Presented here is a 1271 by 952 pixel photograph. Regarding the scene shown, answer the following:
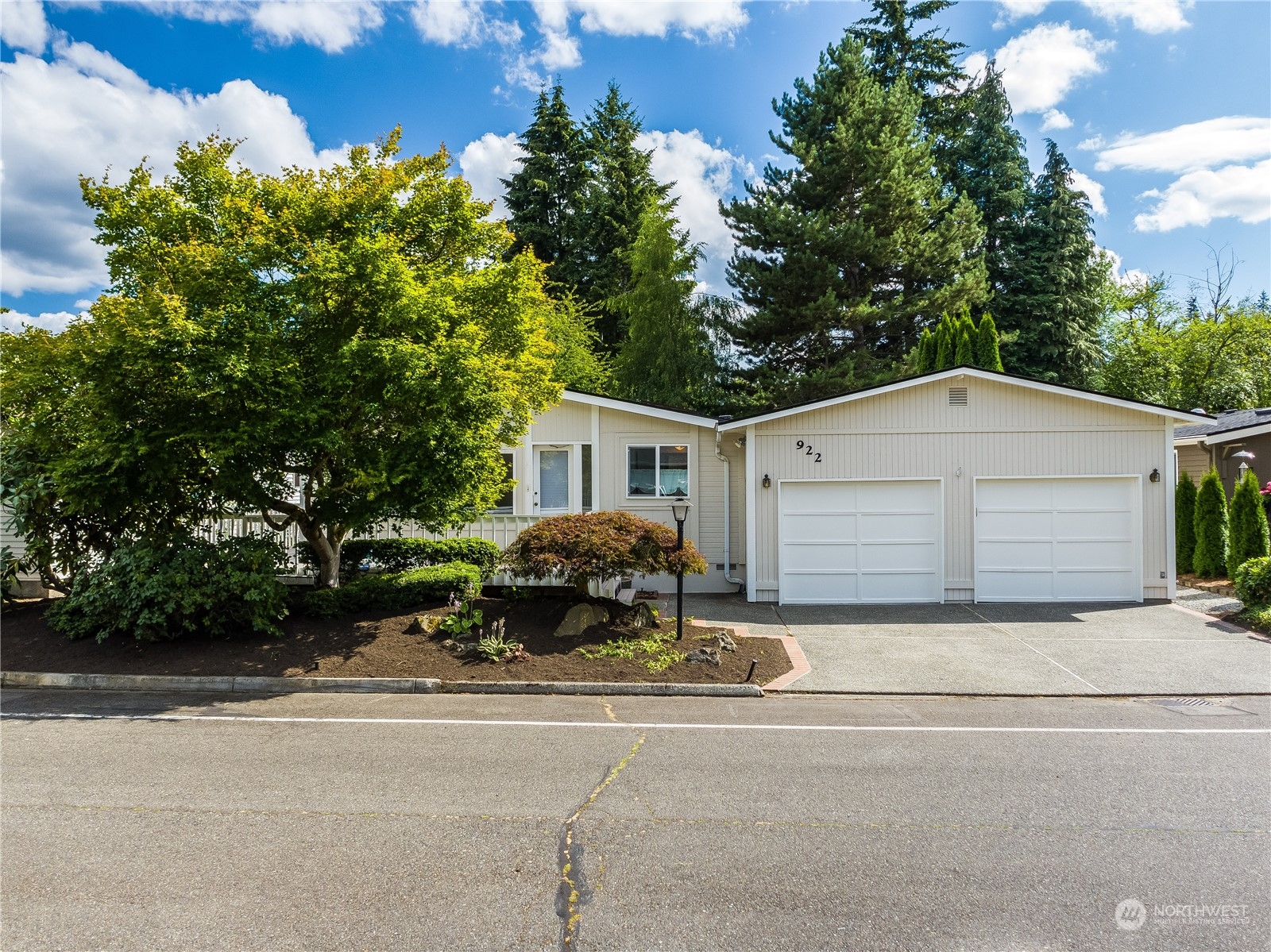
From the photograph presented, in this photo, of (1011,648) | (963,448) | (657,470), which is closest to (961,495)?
(963,448)

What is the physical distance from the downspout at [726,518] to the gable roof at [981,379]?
52.1 inches

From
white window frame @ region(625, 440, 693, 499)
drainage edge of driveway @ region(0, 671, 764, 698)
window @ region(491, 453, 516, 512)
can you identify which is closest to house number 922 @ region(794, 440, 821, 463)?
white window frame @ region(625, 440, 693, 499)

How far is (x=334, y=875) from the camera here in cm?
372

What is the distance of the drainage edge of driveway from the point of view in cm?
779

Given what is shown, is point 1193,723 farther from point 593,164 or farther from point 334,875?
point 593,164

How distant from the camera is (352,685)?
8.02 m

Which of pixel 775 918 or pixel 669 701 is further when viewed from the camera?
pixel 669 701

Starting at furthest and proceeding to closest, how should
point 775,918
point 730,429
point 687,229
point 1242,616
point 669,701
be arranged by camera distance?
point 687,229 → point 730,429 → point 1242,616 → point 669,701 → point 775,918

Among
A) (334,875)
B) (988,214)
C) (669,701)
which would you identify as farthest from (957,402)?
(988,214)

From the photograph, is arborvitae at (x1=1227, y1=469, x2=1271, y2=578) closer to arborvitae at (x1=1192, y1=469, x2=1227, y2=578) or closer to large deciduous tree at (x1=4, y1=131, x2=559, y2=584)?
arborvitae at (x1=1192, y1=469, x2=1227, y2=578)

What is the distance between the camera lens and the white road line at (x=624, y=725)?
6.29 m

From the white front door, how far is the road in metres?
7.58

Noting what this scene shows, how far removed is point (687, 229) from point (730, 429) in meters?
17.5

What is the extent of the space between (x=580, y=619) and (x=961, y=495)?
23.5ft
